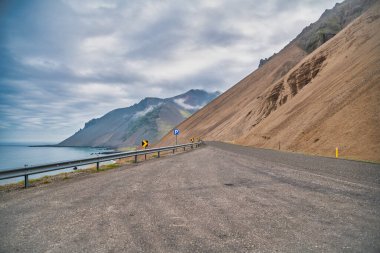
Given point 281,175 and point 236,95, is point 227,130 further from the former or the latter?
point 281,175

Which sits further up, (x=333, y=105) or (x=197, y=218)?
(x=333, y=105)

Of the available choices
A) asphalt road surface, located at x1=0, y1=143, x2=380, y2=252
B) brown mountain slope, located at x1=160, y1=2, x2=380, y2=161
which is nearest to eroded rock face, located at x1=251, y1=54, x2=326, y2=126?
brown mountain slope, located at x1=160, y1=2, x2=380, y2=161

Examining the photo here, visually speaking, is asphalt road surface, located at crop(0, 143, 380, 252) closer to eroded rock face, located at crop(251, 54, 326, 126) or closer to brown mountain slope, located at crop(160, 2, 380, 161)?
brown mountain slope, located at crop(160, 2, 380, 161)

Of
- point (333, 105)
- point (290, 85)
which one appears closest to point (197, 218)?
point (333, 105)

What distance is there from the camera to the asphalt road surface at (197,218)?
4316mm

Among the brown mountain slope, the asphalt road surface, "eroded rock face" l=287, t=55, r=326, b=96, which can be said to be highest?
"eroded rock face" l=287, t=55, r=326, b=96

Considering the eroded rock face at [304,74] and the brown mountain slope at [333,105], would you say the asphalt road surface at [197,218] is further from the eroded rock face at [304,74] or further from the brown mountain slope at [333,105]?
the eroded rock face at [304,74]

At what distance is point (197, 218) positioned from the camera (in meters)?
5.57

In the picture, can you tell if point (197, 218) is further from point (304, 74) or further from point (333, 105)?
point (304, 74)

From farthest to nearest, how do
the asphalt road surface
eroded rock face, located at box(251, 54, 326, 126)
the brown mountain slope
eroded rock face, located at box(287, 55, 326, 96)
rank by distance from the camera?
eroded rock face, located at box(251, 54, 326, 126)
eroded rock face, located at box(287, 55, 326, 96)
the brown mountain slope
the asphalt road surface

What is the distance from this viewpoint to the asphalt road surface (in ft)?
14.2

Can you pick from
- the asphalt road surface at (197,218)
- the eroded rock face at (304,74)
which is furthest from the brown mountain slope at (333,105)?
the asphalt road surface at (197,218)

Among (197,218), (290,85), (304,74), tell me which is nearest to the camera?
(197,218)

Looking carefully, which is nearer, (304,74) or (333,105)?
(333,105)
